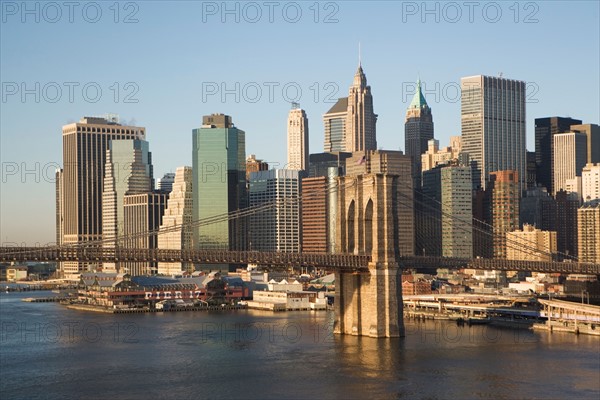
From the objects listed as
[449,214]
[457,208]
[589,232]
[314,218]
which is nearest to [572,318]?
[589,232]

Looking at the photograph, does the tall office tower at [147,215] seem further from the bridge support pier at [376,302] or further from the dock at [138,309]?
the bridge support pier at [376,302]

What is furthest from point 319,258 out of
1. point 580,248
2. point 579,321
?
point 580,248

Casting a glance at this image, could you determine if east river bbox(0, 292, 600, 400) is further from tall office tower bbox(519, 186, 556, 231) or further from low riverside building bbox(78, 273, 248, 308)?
tall office tower bbox(519, 186, 556, 231)

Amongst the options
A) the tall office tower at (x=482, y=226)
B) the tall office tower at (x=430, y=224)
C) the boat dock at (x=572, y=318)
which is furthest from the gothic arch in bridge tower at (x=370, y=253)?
the tall office tower at (x=482, y=226)

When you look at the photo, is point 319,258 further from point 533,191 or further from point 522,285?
point 533,191

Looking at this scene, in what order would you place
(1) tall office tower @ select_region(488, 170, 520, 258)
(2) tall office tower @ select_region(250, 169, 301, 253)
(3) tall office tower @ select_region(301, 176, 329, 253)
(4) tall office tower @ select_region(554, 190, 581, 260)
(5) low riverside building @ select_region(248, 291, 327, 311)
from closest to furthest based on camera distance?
(5) low riverside building @ select_region(248, 291, 327, 311) → (3) tall office tower @ select_region(301, 176, 329, 253) → (4) tall office tower @ select_region(554, 190, 581, 260) → (1) tall office tower @ select_region(488, 170, 520, 258) → (2) tall office tower @ select_region(250, 169, 301, 253)

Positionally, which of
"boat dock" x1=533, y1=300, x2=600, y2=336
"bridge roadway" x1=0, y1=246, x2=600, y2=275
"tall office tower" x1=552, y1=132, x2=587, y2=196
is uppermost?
"tall office tower" x1=552, y1=132, x2=587, y2=196

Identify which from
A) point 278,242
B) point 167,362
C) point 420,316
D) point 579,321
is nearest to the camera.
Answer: point 167,362

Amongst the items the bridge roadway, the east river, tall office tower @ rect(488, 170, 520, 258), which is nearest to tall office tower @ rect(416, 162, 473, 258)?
tall office tower @ rect(488, 170, 520, 258)
